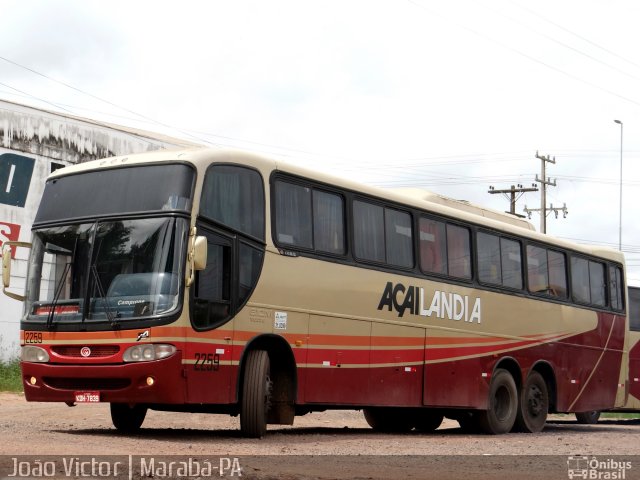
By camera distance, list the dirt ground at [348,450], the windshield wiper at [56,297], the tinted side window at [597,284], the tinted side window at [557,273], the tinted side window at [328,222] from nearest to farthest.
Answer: the dirt ground at [348,450], the windshield wiper at [56,297], the tinted side window at [328,222], the tinted side window at [557,273], the tinted side window at [597,284]

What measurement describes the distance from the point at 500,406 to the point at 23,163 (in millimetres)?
16160

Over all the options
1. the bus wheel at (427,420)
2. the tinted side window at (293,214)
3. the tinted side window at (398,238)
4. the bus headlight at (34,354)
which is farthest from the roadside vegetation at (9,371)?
the tinted side window at (293,214)

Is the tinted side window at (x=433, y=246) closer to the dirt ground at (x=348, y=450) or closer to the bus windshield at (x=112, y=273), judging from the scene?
the dirt ground at (x=348, y=450)

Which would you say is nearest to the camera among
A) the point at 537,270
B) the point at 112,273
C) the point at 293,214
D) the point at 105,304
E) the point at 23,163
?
the point at 105,304

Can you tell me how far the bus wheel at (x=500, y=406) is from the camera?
19.4 m

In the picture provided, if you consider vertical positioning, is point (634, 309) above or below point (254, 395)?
above

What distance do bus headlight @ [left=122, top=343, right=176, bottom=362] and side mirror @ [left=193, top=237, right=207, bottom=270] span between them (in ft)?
3.17

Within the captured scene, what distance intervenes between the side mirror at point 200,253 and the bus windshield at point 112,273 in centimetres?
33

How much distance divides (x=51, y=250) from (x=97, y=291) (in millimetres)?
1172

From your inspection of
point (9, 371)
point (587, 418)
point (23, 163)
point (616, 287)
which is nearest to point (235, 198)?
point (616, 287)

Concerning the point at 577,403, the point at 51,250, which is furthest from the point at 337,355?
the point at 577,403

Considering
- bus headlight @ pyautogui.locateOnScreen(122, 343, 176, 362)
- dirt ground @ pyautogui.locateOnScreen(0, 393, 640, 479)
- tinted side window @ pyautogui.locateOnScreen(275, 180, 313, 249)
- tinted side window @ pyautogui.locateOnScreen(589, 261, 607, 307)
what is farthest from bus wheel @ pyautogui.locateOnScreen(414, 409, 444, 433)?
bus headlight @ pyautogui.locateOnScreen(122, 343, 176, 362)

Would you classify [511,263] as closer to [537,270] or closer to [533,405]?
[537,270]

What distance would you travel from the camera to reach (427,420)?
20.4m
